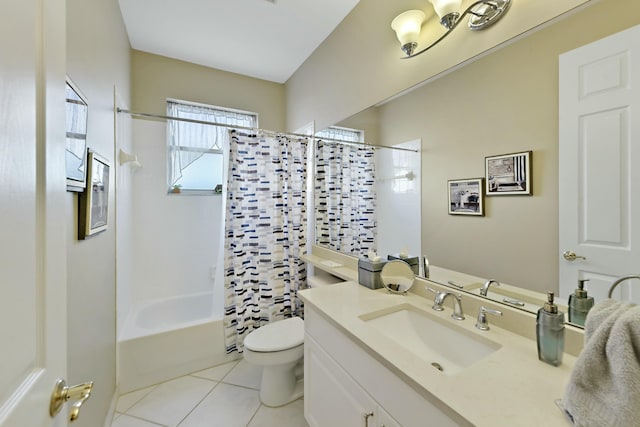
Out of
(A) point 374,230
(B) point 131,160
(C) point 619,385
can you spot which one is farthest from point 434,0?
(B) point 131,160

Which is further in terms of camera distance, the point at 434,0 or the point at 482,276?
the point at 434,0

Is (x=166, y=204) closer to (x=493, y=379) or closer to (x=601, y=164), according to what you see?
(x=493, y=379)

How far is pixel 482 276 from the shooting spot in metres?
Result: 1.16

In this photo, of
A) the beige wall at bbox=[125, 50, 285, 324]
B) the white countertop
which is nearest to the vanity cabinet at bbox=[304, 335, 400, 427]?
the white countertop

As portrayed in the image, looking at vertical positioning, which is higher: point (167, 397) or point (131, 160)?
point (131, 160)

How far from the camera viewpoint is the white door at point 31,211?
422 mm

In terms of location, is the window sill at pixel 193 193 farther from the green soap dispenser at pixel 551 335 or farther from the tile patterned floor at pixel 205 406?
the green soap dispenser at pixel 551 335

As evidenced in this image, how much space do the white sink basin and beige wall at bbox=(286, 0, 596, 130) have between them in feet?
3.77

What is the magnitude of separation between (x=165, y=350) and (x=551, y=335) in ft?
7.50

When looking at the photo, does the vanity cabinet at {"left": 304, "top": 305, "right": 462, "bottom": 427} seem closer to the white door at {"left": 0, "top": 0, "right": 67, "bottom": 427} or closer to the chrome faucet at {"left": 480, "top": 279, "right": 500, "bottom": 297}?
the chrome faucet at {"left": 480, "top": 279, "right": 500, "bottom": 297}

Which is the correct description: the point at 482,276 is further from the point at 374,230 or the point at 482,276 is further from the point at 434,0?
the point at 434,0

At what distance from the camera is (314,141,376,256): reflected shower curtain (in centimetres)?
189

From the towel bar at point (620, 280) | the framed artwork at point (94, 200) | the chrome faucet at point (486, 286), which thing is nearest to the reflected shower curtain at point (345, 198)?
the chrome faucet at point (486, 286)

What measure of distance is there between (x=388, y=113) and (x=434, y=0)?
577mm
